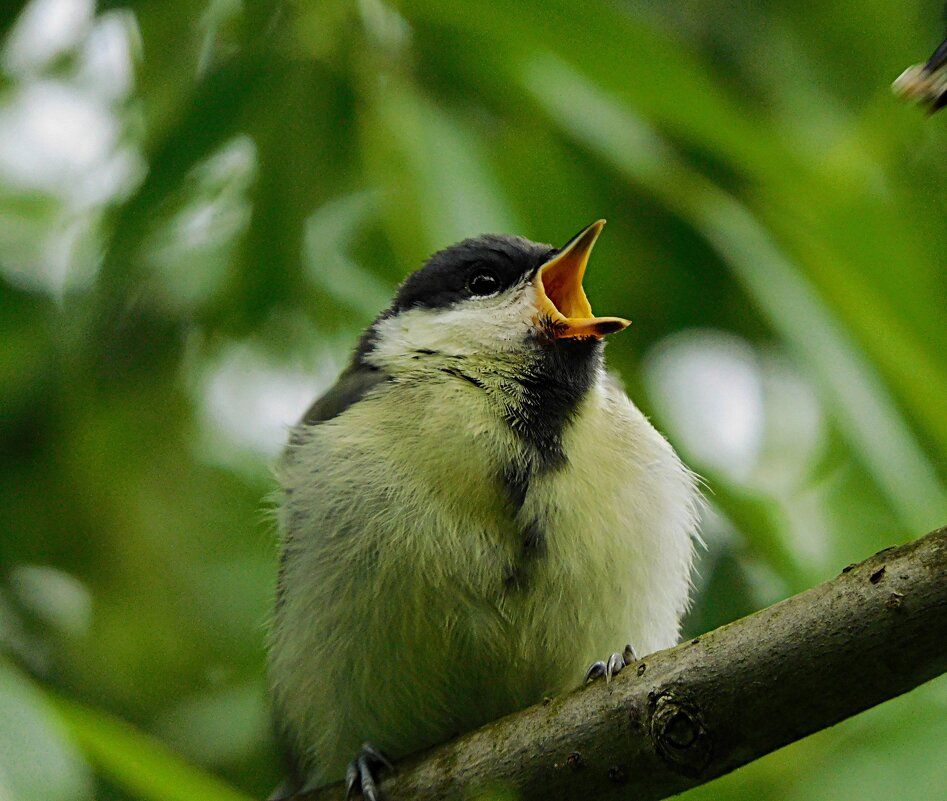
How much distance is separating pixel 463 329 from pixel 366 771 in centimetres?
90

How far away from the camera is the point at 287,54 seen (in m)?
2.44

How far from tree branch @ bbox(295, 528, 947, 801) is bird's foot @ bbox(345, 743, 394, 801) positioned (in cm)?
28

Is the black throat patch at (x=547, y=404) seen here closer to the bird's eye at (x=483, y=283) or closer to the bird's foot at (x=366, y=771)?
the bird's eye at (x=483, y=283)

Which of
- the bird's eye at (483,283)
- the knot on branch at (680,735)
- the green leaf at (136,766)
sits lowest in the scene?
the knot on branch at (680,735)

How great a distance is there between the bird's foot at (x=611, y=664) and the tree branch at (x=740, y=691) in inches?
6.7

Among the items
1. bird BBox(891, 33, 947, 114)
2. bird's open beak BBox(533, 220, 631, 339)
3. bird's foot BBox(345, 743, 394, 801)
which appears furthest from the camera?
bird's open beak BBox(533, 220, 631, 339)

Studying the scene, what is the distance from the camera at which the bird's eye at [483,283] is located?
2.73 meters

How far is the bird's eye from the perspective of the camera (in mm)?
2734

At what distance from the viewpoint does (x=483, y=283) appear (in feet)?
9.03

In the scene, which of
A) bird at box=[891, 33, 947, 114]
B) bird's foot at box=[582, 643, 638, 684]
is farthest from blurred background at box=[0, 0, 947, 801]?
bird at box=[891, 33, 947, 114]

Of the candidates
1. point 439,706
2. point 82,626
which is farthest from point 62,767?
point 82,626

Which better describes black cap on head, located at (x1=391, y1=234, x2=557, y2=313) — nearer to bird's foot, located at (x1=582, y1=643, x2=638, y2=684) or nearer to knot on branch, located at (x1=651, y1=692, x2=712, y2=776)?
bird's foot, located at (x1=582, y1=643, x2=638, y2=684)

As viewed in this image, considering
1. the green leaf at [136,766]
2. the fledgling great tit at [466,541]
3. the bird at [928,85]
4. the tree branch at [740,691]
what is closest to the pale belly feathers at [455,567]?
the fledgling great tit at [466,541]

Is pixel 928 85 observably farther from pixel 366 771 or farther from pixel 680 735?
pixel 366 771
